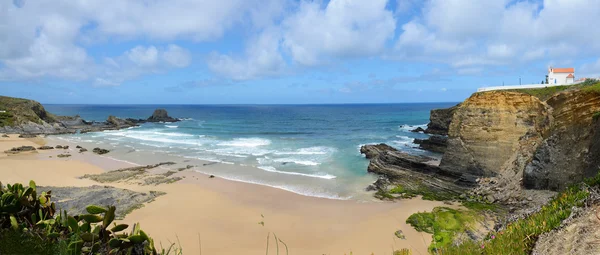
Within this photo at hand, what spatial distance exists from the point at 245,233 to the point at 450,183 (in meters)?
12.6

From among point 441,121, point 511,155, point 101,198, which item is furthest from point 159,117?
point 511,155

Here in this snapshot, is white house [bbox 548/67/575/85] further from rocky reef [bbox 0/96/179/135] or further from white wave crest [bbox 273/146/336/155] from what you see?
rocky reef [bbox 0/96/179/135]

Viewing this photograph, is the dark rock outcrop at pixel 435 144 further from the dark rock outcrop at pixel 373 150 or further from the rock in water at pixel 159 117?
the rock in water at pixel 159 117

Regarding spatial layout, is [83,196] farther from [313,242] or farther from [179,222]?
[313,242]

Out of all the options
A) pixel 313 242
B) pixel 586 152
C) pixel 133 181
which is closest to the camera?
pixel 313 242

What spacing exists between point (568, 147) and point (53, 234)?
58.0 feet

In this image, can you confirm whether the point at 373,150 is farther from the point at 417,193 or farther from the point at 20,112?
the point at 20,112

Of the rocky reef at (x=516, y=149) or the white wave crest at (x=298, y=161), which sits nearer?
the rocky reef at (x=516, y=149)

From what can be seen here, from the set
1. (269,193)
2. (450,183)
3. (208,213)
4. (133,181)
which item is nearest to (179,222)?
(208,213)

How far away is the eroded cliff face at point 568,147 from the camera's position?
12.8m

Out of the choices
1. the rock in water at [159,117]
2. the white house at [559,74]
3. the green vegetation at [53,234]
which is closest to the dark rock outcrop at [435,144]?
the white house at [559,74]

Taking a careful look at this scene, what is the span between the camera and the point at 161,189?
18938 millimetres

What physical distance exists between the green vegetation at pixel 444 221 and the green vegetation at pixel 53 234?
10.7 meters

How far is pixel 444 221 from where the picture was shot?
13172 millimetres
